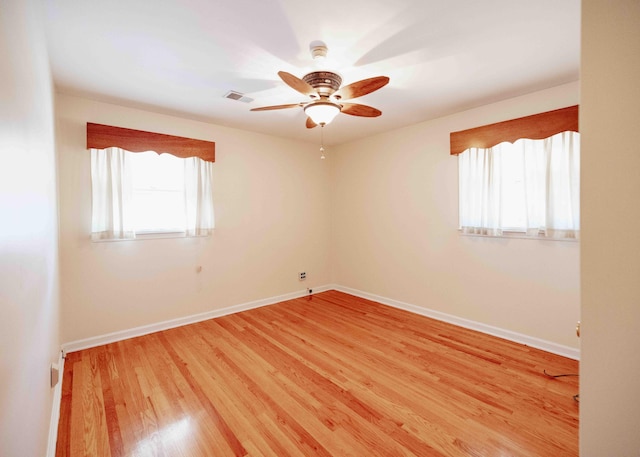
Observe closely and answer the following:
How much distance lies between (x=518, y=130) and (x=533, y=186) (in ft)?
1.93

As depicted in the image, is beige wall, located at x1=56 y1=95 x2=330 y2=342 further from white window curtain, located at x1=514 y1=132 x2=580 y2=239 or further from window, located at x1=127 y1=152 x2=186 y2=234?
white window curtain, located at x1=514 y1=132 x2=580 y2=239

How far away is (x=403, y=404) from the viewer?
208 cm

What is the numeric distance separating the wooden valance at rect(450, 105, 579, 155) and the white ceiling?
28 cm

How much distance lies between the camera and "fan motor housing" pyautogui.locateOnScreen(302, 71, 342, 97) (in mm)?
2293

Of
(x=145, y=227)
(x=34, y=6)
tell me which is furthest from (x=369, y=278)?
(x=34, y=6)

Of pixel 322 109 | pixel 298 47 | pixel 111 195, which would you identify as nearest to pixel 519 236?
pixel 322 109

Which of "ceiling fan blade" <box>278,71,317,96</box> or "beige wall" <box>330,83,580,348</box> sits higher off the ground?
"ceiling fan blade" <box>278,71,317,96</box>

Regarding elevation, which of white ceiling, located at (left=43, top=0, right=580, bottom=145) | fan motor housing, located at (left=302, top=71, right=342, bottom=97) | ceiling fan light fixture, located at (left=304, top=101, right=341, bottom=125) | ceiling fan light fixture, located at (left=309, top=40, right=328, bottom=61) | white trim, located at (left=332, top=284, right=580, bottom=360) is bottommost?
white trim, located at (left=332, top=284, right=580, bottom=360)

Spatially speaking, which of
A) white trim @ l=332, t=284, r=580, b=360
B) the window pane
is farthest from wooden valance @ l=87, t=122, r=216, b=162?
white trim @ l=332, t=284, r=580, b=360

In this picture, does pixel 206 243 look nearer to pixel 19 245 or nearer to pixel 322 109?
pixel 322 109

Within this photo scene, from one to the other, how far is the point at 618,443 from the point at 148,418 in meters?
2.40

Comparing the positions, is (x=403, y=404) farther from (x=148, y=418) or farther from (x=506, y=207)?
(x=506, y=207)

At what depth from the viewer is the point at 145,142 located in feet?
10.7

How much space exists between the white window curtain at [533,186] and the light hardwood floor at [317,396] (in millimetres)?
1255
